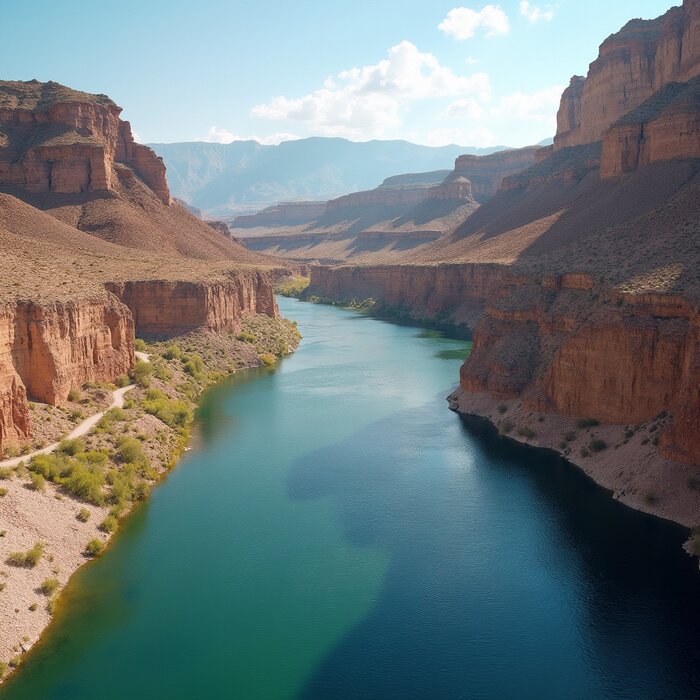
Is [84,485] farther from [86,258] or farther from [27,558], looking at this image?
[86,258]

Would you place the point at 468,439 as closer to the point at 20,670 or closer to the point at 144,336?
the point at 20,670

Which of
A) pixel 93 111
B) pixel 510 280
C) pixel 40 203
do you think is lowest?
pixel 510 280

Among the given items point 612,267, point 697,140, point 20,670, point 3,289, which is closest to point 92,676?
point 20,670

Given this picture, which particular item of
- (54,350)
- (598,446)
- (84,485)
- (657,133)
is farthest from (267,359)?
(657,133)

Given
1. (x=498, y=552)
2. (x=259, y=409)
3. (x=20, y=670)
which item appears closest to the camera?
(x=20, y=670)

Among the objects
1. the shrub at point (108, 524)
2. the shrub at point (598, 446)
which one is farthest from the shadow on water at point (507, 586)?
the shrub at point (108, 524)

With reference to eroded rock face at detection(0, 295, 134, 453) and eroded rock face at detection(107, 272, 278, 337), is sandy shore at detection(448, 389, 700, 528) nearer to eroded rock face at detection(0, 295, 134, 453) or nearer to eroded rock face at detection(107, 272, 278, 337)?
eroded rock face at detection(0, 295, 134, 453)
